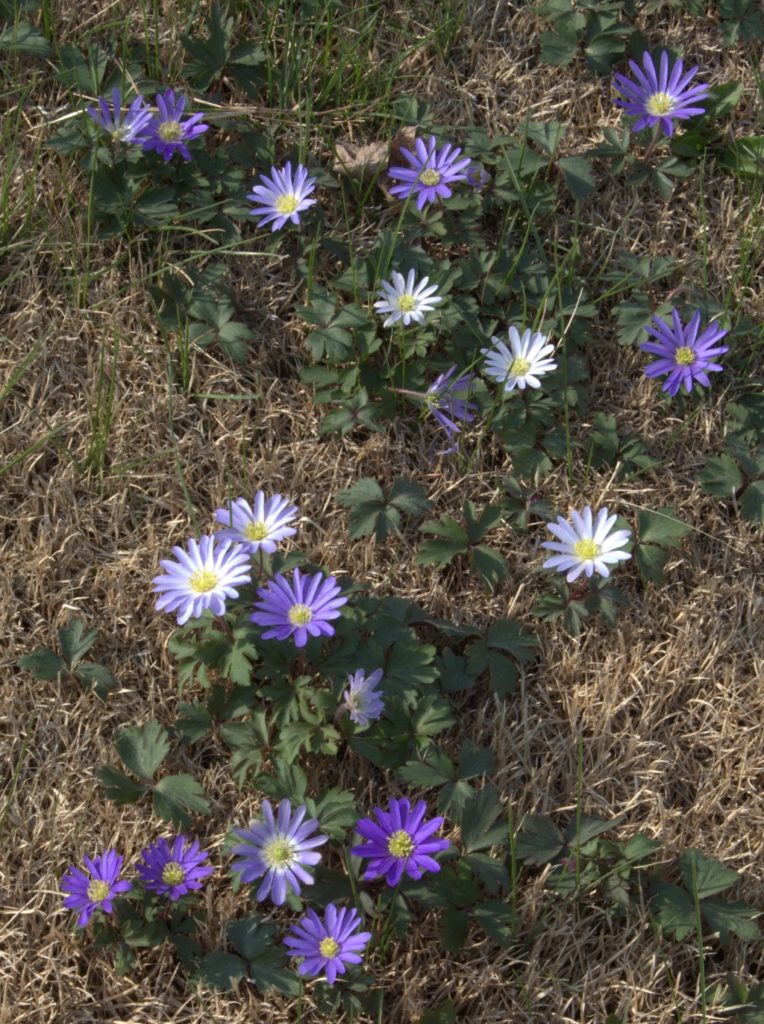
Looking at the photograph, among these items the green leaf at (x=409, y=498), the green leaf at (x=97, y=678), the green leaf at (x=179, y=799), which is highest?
the green leaf at (x=409, y=498)

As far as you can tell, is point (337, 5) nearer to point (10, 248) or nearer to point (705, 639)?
point (10, 248)

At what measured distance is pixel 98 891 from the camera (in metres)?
2.23

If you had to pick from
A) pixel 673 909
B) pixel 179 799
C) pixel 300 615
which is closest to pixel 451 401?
pixel 300 615

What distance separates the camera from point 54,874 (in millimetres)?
2324

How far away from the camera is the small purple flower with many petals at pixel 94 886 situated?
7.29 feet

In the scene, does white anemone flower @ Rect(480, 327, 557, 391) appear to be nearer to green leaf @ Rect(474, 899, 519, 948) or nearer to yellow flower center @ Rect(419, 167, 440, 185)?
yellow flower center @ Rect(419, 167, 440, 185)

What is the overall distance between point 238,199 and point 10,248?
0.50 m

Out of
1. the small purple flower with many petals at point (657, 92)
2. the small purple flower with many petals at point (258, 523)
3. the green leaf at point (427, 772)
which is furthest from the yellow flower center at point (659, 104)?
the green leaf at point (427, 772)

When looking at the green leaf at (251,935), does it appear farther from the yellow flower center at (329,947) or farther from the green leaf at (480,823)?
the green leaf at (480,823)

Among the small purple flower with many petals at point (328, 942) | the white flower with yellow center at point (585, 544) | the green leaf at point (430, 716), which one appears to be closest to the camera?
the small purple flower with many petals at point (328, 942)

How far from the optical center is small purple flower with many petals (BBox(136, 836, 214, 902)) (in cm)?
226

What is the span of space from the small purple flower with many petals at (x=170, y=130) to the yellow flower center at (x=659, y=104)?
100cm

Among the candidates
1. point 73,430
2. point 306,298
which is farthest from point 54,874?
point 306,298

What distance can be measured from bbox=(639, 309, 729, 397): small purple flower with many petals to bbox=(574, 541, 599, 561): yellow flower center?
0.40 m
